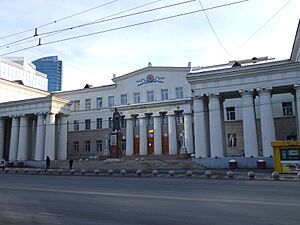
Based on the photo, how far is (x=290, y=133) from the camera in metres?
43.5

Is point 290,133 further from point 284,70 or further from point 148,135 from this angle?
point 148,135

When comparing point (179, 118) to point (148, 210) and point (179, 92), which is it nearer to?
point (179, 92)

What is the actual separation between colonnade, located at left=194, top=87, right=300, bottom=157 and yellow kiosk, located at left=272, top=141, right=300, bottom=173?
247 inches

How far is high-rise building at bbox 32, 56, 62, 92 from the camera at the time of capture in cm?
12050

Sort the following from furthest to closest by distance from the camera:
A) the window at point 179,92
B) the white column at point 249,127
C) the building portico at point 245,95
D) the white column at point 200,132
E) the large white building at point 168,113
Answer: the window at point 179,92, the white column at point 200,132, the large white building at point 168,113, the white column at point 249,127, the building portico at point 245,95

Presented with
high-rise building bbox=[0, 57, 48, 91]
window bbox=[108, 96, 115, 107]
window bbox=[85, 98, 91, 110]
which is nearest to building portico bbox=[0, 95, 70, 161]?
window bbox=[108, 96, 115, 107]

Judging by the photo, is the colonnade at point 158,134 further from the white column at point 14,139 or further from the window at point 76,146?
the white column at point 14,139

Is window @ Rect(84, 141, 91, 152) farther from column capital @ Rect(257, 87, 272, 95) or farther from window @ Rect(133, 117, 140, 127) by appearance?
column capital @ Rect(257, 87, 272, 95)

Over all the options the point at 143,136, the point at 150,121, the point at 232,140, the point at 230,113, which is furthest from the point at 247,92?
the point at 150,121

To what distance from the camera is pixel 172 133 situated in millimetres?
49688

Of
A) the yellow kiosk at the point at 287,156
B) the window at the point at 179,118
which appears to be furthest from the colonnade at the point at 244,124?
the window at the point at 179,118

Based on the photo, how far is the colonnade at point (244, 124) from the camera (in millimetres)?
31188

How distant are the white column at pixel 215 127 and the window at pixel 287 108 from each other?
1567 cm

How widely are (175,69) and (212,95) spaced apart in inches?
765
